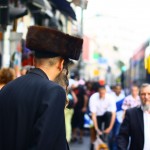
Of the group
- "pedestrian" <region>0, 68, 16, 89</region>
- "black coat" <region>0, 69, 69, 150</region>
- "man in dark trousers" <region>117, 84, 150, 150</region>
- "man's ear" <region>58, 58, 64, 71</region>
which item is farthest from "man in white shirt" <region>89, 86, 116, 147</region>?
"black coat" <region>0, 69, 69, 150</region>

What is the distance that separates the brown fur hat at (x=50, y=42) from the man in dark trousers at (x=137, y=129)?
265 centimetres

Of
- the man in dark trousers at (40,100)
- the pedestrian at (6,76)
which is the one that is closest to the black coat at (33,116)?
the man in dark trousers at (40,100)

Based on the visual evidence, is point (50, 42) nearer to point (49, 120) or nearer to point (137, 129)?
point (49, 120)

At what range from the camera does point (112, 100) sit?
12859 mm

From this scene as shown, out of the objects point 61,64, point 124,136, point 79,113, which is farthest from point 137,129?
point 79,113

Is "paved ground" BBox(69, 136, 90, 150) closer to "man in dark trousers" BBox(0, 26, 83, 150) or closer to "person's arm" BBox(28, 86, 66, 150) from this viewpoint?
"man in dark trousers" BBox(0, 26, 83, 150)

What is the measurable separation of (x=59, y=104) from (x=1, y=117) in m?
0.36

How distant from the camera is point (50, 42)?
3436 millimetres

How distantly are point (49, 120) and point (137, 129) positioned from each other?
291 centimetres

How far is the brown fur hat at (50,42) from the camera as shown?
344 cm

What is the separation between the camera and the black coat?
3.22 metres

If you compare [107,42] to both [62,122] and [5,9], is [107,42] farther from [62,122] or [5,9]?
[62,122]

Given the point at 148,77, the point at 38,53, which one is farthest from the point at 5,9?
the point at 38,53

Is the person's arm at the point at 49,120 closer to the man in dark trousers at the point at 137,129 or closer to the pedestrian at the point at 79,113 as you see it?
the man in dark trousers at the point at 137,129
